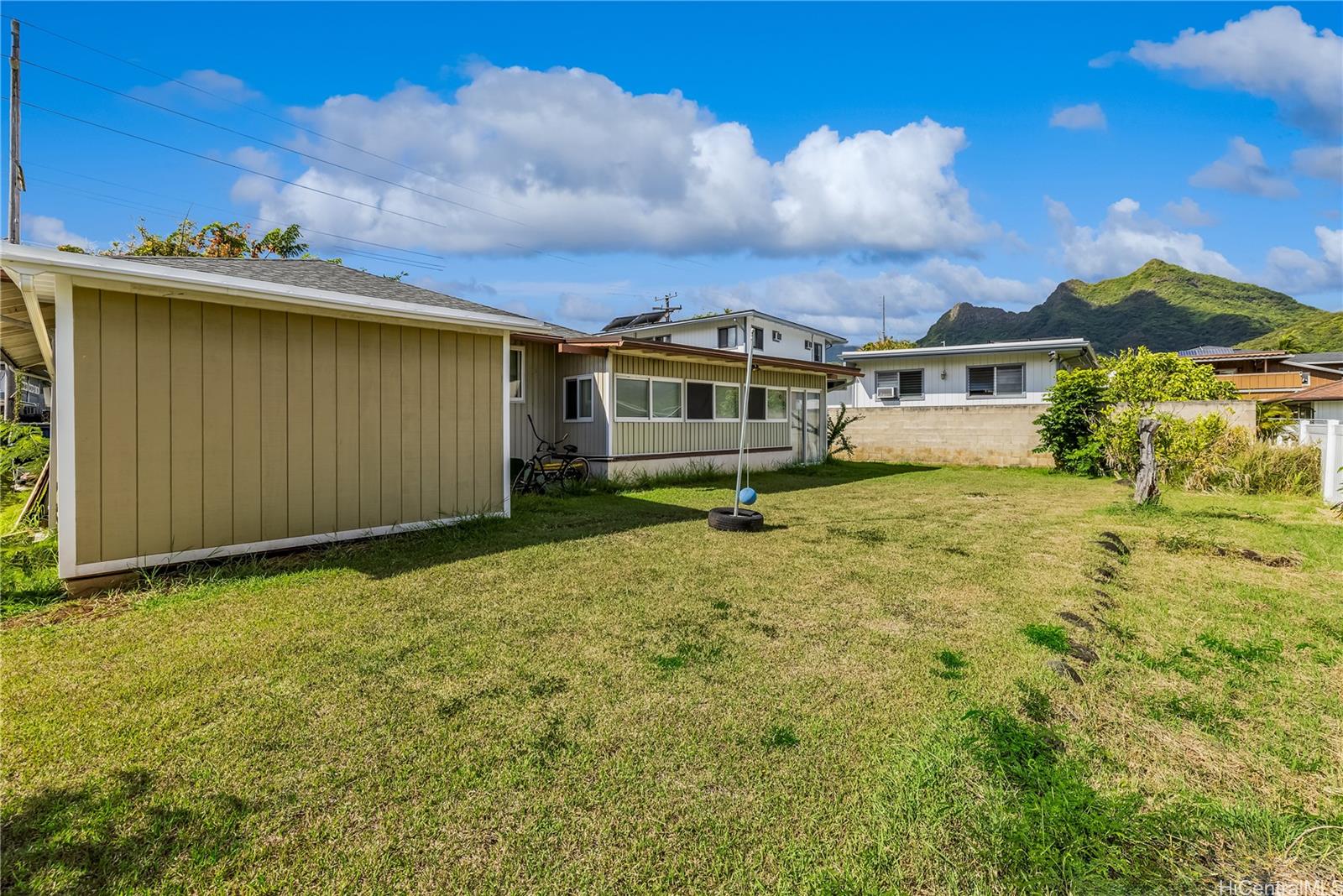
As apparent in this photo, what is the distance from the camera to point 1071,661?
10.8ft

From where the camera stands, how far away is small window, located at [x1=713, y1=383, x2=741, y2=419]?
13.0 m

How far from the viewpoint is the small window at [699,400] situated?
12.4 meters

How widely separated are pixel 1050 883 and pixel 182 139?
23.2 metres

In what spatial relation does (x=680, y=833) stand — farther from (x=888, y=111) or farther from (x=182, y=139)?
(x=182, y=139)

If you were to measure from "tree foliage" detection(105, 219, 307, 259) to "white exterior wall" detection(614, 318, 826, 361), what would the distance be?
13.2 m

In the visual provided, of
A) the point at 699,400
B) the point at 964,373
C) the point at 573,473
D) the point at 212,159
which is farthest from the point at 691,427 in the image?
the point at 212,159

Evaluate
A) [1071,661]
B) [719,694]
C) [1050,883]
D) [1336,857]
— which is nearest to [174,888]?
[719,694]

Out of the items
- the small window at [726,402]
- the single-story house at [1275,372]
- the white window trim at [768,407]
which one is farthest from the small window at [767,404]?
the single-story house at [1275,372]

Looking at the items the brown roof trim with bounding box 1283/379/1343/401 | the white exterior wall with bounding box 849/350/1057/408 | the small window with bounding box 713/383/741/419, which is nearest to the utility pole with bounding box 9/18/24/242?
the small window with bounding box 713/383/741/419

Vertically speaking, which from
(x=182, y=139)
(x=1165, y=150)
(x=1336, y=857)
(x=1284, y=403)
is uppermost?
(x=182, y=139)

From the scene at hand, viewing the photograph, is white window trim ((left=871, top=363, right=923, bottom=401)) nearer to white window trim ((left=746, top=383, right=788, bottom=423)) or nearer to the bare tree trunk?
white window trim ((left=746, top=383, right=788, bottom=423))

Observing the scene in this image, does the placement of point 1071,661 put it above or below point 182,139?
below

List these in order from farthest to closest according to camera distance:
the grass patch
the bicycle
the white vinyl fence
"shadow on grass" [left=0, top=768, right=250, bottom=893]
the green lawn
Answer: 1. the bicycle
2. the white vinyl fence
3. the grass patch
4. the green lawn
5. "shadow on grass" [left=0, top=768, right=250, bottom=893]

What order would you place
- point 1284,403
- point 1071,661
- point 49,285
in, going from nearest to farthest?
1. point 1071,661
2. point 49,285
3. point 1284,403
